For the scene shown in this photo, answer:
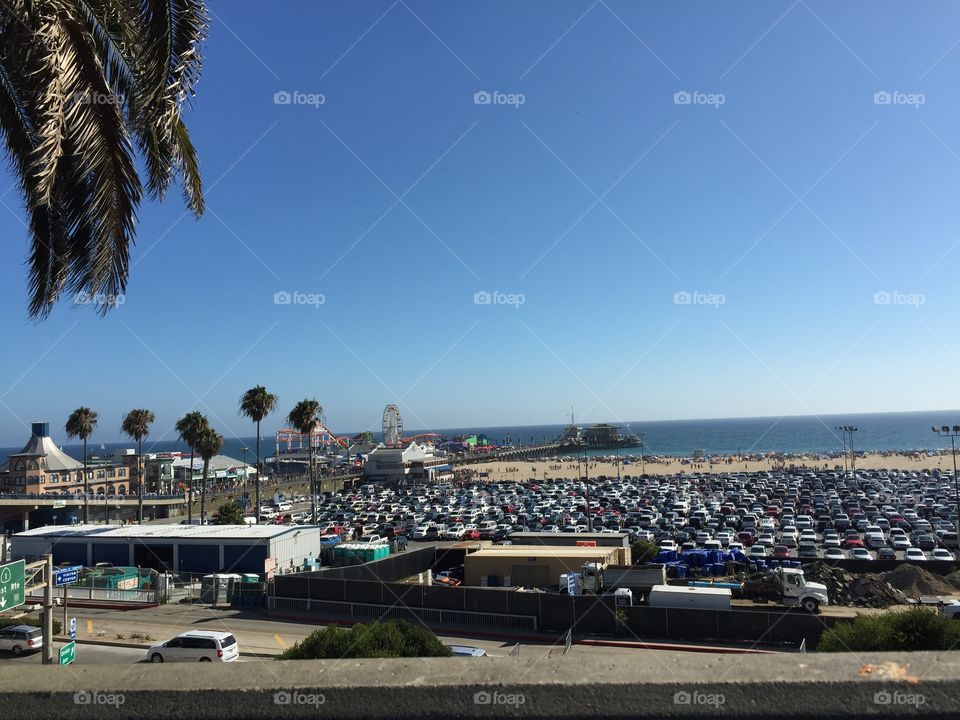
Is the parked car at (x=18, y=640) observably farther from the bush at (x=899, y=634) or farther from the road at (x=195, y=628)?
the bush at (x=899, y=634)

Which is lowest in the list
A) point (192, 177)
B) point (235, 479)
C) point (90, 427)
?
point (235, 479)

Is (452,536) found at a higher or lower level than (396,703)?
lower

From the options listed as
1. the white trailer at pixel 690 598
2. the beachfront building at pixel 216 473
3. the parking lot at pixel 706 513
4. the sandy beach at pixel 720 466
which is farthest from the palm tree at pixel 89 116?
the sandy beach at pixel 720 466

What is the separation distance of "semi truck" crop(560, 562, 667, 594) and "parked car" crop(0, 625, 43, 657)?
18.7 m

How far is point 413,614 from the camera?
24.5m

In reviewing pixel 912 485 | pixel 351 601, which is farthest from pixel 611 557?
pixel 912 485

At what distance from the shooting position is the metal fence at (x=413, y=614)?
77.8 ft

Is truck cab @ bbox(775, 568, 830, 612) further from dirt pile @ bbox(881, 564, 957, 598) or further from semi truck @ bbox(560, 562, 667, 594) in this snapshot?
semi truck @ bbox(560, 562, 667, 594)

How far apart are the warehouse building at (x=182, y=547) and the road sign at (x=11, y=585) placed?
65.5 ft

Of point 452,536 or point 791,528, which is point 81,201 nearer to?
point 452,536

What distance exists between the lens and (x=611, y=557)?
3259 centimetres

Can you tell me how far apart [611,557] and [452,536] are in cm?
2014

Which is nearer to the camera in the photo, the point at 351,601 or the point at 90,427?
the point at 351,601

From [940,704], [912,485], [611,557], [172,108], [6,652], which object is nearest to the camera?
[940,704]
